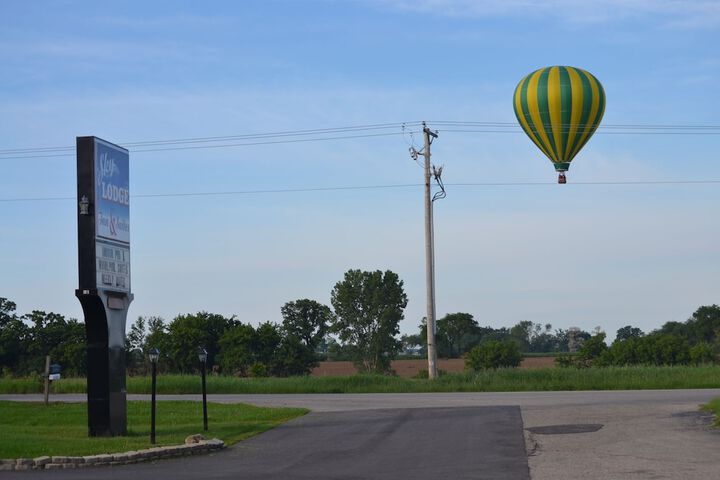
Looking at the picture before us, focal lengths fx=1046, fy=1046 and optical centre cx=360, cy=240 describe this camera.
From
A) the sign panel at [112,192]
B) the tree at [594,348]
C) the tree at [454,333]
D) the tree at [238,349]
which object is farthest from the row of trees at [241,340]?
the sign panel at [112,192]

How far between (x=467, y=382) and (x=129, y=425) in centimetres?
1891

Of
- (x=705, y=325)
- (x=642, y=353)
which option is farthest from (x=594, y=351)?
(x=705, y=325)

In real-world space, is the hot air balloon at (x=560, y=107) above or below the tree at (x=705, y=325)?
above

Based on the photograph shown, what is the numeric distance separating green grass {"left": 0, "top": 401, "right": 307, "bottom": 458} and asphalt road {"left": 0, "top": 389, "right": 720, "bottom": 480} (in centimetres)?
112

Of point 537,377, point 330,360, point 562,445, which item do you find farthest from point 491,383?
point 330,360

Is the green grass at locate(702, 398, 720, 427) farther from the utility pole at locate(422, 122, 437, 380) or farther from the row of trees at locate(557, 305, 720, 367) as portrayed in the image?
the row of trees at locate(557, 305, 720, 367)

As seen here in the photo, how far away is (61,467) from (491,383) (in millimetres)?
25607

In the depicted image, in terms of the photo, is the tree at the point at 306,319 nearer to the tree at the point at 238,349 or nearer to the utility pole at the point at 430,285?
the tree at the point at 238,349

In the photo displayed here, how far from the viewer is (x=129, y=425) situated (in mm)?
26797

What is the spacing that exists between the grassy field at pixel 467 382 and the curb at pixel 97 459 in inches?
866

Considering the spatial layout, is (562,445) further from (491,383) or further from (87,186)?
(491,383)

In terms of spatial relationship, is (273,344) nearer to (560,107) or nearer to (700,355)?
(700,355)

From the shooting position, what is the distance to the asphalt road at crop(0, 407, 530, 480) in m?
17.2

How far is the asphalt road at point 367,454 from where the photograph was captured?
56.3 ft
